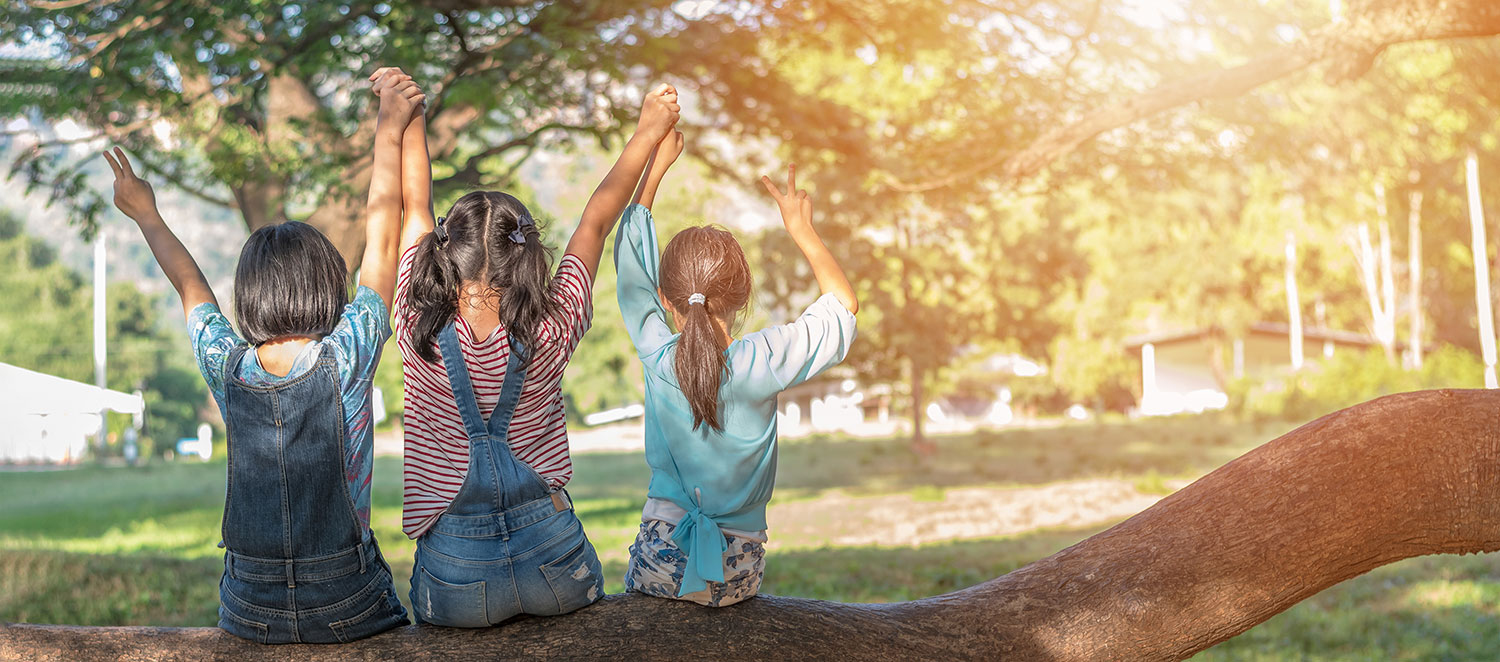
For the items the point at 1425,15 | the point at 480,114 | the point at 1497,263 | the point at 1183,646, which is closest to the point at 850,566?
the point at 480,114

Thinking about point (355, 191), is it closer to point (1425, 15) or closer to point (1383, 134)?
point (1425, 15)

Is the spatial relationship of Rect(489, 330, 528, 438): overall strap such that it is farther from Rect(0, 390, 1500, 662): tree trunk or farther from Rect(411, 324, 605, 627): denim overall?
Rect(0, 390, 1500, 662): tree trunk

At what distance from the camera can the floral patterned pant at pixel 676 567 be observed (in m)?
2.69

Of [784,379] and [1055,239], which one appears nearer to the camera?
[784,379]

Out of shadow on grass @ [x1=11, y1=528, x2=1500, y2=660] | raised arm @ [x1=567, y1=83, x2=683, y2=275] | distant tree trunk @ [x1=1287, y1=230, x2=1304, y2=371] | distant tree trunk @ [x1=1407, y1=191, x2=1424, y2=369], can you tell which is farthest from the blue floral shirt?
distant tree trunk @ [x1=1287, y1=230, x2=1304, y2=371]

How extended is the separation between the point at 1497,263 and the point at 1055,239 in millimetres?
14011

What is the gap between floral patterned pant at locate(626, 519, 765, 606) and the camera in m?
2.69

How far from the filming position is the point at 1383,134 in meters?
19.3

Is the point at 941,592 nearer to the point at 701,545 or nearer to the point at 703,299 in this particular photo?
the point at 701,545

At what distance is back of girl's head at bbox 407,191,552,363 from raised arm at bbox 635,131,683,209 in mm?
445

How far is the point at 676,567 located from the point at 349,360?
0.88 m

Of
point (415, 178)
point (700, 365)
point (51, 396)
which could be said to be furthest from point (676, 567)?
point (51, 396)

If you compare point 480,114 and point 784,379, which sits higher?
point 480,114

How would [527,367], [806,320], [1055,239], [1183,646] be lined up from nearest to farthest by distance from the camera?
[527,367] < [806,320] < [1183,646] < [1055,239]
